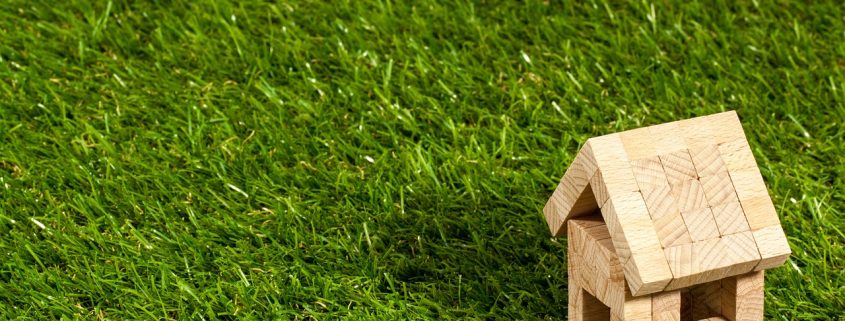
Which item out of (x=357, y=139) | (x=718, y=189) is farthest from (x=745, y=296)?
(x=357, y=139)

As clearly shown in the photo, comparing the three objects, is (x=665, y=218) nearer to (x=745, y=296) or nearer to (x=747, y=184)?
(x=747, y=184)

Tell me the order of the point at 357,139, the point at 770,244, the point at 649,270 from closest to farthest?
the point at 649,270 < the point at 770,244 < the point at 357,139

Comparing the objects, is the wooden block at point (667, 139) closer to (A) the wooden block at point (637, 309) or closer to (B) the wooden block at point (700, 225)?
(B) the wooden block at point (700, 225)

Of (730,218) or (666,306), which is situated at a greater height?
(730,218)

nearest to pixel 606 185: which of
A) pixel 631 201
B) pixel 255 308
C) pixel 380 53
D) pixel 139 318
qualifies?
pixel 631 201

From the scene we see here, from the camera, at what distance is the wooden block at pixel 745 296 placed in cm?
264

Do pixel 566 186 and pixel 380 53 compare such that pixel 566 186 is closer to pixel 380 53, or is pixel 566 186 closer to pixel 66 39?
pixel 380 53

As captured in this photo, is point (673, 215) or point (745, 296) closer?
point (673, 215)

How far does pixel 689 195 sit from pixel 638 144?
6.1 inches

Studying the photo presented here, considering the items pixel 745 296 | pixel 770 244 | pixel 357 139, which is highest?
pixel 770 244

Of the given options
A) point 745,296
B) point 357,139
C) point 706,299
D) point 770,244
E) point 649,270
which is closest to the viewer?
point 649,270

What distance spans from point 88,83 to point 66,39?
30cm

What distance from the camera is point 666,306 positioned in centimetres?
256

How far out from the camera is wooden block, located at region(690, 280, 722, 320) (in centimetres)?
276
